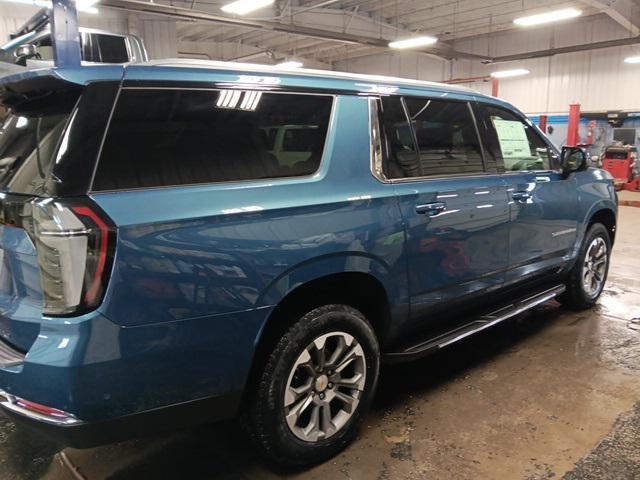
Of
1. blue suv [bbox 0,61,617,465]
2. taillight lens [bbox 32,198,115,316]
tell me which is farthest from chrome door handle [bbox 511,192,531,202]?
taillight lens [bbox 32,198,115,316]

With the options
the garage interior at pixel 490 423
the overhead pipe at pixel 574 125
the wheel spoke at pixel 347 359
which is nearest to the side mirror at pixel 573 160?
the garage interior at pixel 490 423

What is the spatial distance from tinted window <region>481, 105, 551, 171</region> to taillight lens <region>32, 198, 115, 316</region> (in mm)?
2405

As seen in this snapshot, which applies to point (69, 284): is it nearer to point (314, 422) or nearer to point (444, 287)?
point (314, 422)

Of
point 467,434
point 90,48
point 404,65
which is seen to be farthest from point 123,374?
point 404,65

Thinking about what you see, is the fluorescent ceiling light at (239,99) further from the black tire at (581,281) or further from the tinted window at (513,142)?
the black tire at (581,281)

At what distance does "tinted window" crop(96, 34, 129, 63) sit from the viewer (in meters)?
5.36

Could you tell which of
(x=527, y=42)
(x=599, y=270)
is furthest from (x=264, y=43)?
(x=599, y=270)

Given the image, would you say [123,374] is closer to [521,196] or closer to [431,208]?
[431,208]

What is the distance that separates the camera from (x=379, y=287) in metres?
2.36

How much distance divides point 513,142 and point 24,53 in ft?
12.8

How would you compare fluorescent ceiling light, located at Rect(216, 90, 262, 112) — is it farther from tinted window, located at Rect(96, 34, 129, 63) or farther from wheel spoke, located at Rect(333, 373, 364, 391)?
tinted window, located at Rect(96, 34, 129, 63)

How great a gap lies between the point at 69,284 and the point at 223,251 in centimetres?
50

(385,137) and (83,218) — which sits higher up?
(385,137)

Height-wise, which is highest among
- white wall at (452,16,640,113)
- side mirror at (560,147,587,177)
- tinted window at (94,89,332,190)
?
white wall at (452,16,640,113)
